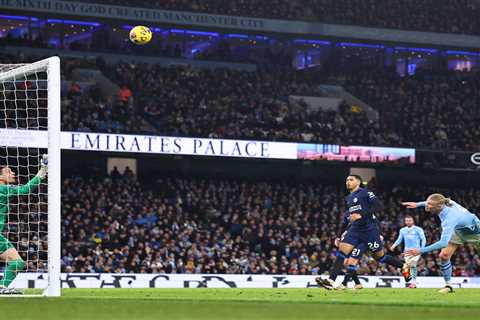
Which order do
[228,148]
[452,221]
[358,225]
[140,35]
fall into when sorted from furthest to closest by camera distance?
[228,148]
[140,35]
[358,225]
[452,221]

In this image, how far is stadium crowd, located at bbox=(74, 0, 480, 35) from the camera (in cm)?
4600

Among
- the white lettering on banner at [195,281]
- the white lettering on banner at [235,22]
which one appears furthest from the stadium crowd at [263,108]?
the white lettering on banner at [195,281]

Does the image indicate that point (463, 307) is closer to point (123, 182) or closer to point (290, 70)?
point (123, 182)

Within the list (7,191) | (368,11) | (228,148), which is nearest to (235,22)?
(368,11)

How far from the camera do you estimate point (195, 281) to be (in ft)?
87.6

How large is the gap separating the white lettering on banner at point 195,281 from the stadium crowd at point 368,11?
67.5ft

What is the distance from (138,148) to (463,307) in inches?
916

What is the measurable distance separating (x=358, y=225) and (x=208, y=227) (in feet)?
56.7

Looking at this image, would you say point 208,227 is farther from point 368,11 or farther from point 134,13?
point 368,11

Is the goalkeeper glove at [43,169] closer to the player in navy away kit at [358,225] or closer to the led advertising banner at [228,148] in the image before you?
the player in navy away kit at [358,225]

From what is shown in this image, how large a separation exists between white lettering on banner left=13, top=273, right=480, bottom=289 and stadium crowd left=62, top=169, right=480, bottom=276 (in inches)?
71.1

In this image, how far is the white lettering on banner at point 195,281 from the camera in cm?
2503

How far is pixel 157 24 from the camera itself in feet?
145

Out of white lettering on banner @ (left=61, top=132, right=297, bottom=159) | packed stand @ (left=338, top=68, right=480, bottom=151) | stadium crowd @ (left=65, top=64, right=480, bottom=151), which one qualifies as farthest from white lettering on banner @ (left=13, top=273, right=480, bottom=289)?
packed stand @ (left=338, top=68, right=480, bottom=151)
